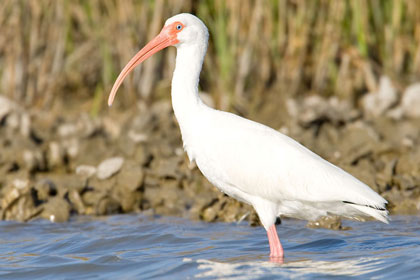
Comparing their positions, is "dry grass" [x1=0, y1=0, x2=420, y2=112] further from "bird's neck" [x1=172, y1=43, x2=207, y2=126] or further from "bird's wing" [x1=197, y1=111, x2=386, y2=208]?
"bird's wing" [x1=197, y1=111, x2=386, y2=208]

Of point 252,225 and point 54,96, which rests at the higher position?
point 54,96

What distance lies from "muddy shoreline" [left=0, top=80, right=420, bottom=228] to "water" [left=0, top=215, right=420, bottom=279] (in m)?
0.27

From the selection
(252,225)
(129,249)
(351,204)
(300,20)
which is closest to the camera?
(351,204)

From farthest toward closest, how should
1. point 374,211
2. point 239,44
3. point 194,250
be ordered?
point 239,44 < point 194,250 < point 374,211

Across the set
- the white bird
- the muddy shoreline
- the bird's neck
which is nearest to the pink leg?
the white bird

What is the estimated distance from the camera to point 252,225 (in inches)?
324

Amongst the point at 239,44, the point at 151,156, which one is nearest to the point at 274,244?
the point at 151,156

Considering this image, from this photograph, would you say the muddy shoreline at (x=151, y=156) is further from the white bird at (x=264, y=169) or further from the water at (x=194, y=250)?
the white bird at (x=264, y=169)

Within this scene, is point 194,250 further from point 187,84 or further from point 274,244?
point 187,84

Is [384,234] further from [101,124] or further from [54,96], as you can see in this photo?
[54,96]

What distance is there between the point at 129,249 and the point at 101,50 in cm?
550

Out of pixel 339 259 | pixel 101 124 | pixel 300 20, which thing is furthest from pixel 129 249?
pixel 300 20

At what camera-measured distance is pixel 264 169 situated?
6.78m

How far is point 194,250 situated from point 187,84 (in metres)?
1.46
